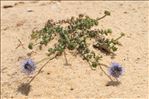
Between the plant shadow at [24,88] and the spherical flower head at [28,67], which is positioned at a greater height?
the spherical flower head at [28,67]

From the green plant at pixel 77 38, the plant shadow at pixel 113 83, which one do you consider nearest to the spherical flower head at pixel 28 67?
the green plant at pixel 77 38

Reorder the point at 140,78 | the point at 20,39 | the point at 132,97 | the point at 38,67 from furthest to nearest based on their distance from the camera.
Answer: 1. the point at 20,39
2. the point at 38,67
3. the point at 140,78
4. the point at 132,97

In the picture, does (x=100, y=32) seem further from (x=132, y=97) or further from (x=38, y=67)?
(x=132, y=97)

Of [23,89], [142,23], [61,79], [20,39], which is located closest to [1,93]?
[23,89]

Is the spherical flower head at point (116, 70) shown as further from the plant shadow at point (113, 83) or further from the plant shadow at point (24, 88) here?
the plant shadow at point (24, 88)

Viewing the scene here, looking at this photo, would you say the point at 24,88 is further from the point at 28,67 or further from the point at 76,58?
the point at 76,58

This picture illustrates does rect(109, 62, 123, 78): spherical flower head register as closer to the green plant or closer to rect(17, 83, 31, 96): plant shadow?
the green plant
